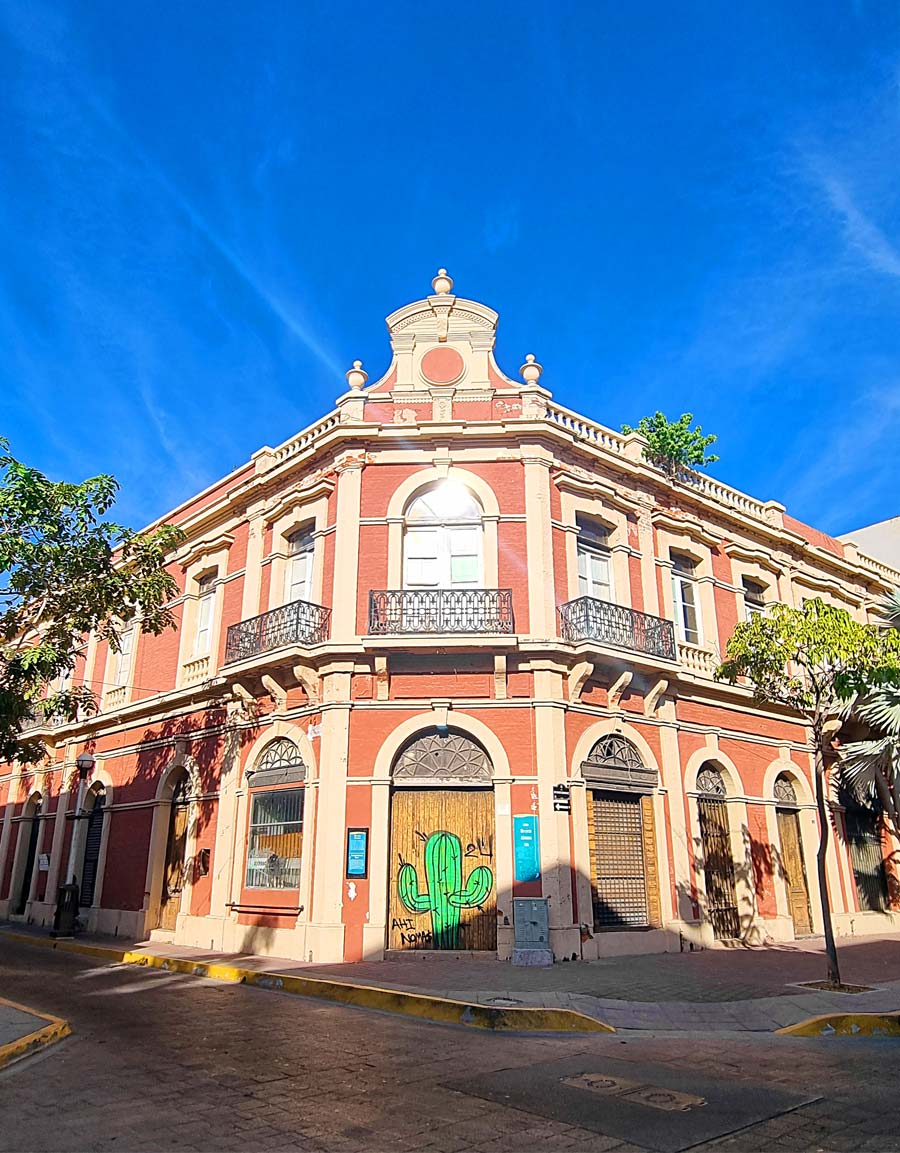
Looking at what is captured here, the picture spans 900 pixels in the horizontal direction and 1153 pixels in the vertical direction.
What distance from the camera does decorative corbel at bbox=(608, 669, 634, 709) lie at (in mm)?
16078

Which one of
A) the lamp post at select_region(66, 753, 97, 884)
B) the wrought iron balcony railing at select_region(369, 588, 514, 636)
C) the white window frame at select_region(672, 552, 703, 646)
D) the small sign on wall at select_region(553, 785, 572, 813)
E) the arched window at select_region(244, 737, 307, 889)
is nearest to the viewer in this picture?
the small sign on wall at select_region(553, 785, 572, 813)

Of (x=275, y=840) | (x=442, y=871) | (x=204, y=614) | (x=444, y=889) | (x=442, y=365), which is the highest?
(x=442, y=365)

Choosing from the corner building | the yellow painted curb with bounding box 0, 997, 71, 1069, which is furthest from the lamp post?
the yellow painted curb with bounding box 0, 997, 71, 1069

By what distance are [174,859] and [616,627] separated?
11.2 metres

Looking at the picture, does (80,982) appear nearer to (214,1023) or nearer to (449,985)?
(214,1023)

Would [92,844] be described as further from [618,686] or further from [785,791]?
[785,791]

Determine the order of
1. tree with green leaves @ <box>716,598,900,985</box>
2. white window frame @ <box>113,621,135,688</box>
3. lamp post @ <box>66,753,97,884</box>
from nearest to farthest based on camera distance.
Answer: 1. tree with green leaves @ <box>716,598,900,985</box>
2. lamp post @ <box>66,753,97,884</box>
3. white window frame @ <box>113,621,135,688</box>

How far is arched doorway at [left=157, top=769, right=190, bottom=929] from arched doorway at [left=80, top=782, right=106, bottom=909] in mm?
3191

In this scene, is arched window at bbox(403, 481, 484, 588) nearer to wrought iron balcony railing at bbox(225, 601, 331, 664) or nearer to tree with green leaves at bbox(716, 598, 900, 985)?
wrought iron balcony railing at bbox(225, 601, 331, 664)

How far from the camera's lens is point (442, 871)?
14.4 m

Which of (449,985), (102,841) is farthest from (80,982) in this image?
(102,841)

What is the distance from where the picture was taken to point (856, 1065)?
297 inches

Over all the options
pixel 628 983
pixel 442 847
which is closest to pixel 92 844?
pixel 442 847

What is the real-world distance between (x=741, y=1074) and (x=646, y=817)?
30.3 ft
